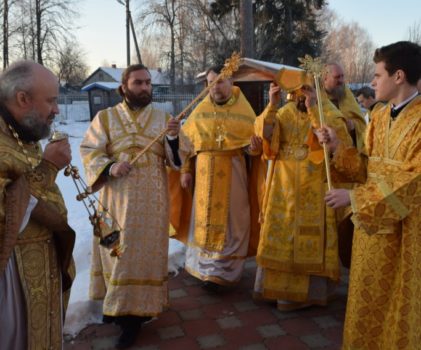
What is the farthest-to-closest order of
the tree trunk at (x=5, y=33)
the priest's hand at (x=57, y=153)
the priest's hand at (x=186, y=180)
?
1. the tree trunk at (x=5, y=33)
2. the priest's hand at (x=186, y=180)
3. the priest's hand at (x=57, y=153)

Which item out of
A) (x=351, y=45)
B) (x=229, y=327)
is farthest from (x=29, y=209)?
(x=351, y=45)

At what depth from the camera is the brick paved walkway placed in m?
3.23

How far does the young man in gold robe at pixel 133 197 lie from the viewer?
3.21 meters

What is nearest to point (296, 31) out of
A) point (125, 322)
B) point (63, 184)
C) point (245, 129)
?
point (63, 184)

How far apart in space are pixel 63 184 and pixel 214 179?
454 centimetres

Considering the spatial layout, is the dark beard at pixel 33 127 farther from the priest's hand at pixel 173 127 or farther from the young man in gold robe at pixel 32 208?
the priest's hand at pixel 173 127

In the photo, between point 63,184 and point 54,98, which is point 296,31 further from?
point 54,98

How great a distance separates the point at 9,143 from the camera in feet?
5.89

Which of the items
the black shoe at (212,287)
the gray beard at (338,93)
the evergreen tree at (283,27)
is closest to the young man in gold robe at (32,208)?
the black shoe at (212,287)

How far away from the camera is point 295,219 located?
3734 millimetres

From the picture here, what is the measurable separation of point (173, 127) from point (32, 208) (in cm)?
158

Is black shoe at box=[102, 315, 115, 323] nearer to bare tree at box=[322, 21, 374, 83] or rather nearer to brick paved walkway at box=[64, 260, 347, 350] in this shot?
brick paved walkway at box=[64, 260, 347, 350]

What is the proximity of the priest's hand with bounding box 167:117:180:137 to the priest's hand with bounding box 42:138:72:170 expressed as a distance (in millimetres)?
1371

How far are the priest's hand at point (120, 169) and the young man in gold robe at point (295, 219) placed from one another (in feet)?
3.97
